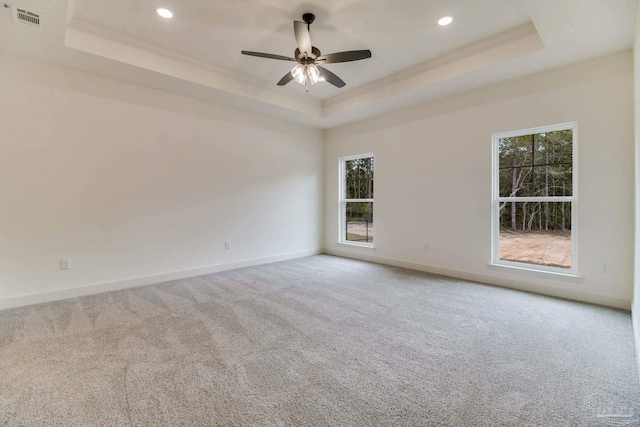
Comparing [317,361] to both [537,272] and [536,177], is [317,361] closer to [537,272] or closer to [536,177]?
[537,272]

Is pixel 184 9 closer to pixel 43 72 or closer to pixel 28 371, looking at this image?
pixel 43 72

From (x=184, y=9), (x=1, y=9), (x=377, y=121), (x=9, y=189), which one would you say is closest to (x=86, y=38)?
(x=1, y=9)

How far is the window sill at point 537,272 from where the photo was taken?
3445 mm

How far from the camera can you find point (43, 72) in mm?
3357

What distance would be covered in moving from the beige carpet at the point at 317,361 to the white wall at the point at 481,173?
61 centimetres

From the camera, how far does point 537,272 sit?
370 cm

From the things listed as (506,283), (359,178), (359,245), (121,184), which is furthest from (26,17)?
(506,283)

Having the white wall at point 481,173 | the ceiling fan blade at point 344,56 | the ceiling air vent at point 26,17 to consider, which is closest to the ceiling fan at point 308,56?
the ceiling fan blade at point 344,56

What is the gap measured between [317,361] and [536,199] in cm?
354

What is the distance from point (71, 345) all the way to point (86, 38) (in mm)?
3159

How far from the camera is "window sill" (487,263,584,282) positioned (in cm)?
345

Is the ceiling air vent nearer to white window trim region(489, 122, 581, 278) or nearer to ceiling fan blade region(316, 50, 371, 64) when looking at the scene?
ceiling fan blade region(316, 50, 371, 64)

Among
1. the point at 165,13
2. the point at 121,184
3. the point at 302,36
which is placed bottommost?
the point at 121,184

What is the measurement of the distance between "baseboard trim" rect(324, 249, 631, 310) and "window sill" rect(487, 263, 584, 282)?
15cm
